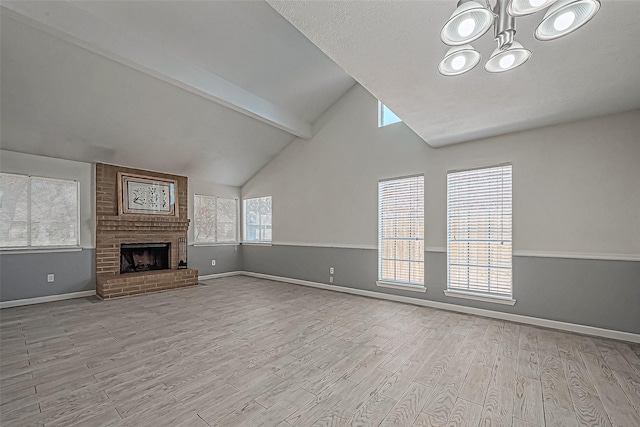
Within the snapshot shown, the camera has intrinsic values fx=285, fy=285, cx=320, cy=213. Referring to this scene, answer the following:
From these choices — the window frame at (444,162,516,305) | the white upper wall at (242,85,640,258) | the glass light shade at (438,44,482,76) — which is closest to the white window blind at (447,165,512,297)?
the window frame at (444,162,516,305)

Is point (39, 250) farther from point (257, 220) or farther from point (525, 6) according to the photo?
point (525, 6)

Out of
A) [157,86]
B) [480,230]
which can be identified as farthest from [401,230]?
[157,86]

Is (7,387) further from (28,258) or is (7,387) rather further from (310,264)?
(310,264)

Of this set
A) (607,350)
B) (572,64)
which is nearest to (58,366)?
(572,64)

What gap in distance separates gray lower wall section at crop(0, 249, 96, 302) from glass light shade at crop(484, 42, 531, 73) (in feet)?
21.6

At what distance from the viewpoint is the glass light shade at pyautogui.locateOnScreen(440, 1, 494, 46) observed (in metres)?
1.42

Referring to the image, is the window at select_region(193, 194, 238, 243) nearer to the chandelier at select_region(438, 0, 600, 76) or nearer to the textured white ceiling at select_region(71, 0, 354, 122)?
the textured white ceiling at select_region(71, 0, 354, 122)

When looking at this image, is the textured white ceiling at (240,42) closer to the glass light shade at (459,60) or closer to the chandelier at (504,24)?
the glass light shade at (459,60)

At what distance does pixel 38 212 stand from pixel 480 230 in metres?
7.06

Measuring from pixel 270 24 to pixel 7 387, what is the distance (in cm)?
454

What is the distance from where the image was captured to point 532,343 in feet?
10.2

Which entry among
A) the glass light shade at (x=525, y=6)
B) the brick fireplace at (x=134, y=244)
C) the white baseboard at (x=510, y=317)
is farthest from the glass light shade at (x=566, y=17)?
the brick fireplace at (x=134, y=244)

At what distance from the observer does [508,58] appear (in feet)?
5.96

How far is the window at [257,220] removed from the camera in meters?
7.20
